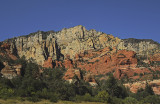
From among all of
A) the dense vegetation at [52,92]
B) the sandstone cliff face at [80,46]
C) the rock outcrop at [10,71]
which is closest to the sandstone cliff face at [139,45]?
the sandstone cliff face at [80,46]

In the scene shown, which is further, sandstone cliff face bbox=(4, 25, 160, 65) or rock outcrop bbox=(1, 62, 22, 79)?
sandstone cliff face bbox=(4, 25, 160, 65)

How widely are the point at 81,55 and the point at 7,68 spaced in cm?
9731

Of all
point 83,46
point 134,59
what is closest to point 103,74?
point 134,59

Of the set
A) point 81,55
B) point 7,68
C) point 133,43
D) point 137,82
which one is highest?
point 133,43

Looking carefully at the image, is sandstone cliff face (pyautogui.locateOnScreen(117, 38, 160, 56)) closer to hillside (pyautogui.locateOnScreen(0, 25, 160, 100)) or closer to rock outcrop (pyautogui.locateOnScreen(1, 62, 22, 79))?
hillside (pyautogui.locateOnScreen(0, 25, 160, 100))

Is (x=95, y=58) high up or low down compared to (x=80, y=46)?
down

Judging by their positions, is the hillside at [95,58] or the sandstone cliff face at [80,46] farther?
the sandstone cliff face at [80,46]

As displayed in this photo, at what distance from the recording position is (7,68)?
74.5 metres

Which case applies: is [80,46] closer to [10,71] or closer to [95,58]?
[95,58]

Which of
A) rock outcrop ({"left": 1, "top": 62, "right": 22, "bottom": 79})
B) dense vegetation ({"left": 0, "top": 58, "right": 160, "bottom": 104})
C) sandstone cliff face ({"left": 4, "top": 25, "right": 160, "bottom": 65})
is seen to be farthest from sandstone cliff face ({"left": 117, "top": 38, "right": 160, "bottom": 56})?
rock outcrop ({"left": 1, "top": 62, "right": 22, "bottom": 79})

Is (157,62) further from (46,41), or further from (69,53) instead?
(46,41)

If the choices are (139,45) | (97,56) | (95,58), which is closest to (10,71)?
(95,58)

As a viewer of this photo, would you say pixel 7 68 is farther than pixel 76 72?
No

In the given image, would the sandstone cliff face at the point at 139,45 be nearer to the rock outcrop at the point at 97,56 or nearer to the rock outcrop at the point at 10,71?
the rock outcrop at the point at 97,56
